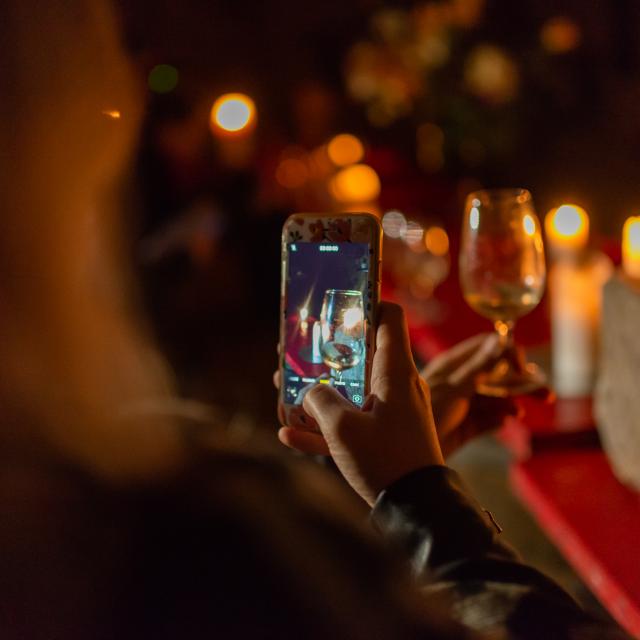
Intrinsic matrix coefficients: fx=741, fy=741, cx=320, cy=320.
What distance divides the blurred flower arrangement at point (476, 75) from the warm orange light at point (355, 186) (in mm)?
489

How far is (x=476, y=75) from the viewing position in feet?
8.36

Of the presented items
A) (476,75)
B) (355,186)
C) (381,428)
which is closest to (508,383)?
(381,428)

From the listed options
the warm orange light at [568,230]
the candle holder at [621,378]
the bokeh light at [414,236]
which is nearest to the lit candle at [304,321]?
the candle holder at [621,378]

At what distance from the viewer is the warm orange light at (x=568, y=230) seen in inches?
62.5

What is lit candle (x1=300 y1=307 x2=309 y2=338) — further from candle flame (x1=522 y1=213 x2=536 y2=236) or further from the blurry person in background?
candle flame (x1=522 y1=213 x2=536 y2=236)

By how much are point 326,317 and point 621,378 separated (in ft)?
1.59

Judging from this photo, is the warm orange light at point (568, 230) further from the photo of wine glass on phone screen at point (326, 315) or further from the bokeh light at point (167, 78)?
the bokeh light at point (167, 78)

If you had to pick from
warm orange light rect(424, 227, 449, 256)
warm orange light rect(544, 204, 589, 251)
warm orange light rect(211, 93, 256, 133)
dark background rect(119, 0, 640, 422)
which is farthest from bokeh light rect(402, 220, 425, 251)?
warm orange light rect(211, 93, 256, 133)

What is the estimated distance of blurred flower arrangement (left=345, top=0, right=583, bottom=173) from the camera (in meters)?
2.63

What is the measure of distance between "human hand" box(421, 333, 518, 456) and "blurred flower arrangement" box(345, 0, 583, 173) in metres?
1.73

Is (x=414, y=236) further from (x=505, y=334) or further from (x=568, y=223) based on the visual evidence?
(x=505, y=334)

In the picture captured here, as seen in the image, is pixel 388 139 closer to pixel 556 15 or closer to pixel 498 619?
pixel 556 15

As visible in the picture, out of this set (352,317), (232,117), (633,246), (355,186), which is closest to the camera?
(352,317)

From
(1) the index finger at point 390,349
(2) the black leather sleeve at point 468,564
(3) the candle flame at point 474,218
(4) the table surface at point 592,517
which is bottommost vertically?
(4) the table surface at point 592,517
